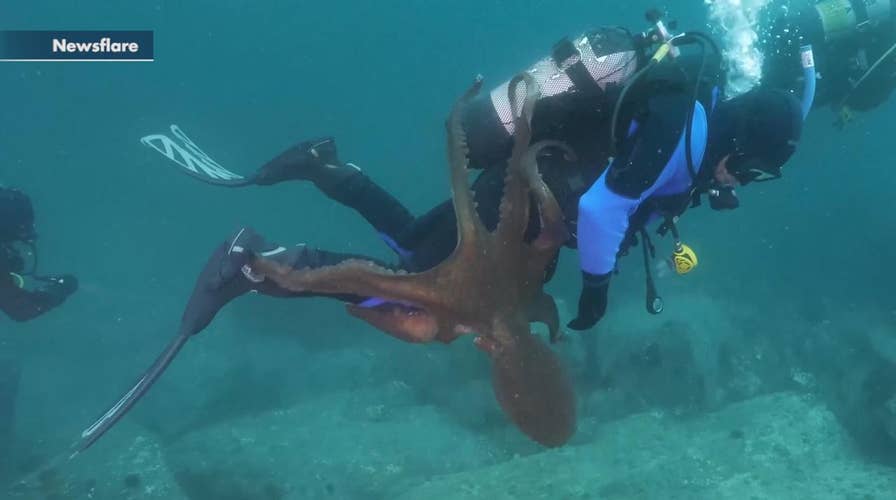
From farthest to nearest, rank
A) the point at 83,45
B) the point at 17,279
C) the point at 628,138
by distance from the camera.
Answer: the point at 83,45 → the point at 17,279 → the point at 628,138

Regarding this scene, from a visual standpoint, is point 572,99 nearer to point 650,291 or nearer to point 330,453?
point 650,291

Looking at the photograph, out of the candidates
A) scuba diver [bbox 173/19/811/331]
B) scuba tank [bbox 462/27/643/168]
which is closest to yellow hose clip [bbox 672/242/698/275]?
scuba diver [bbox 173/19/811/331]

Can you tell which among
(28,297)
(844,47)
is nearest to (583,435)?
(844,47)

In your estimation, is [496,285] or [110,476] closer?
[496,285]

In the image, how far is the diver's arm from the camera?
811 centimetres

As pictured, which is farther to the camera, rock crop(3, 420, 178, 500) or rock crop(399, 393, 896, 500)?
rock crop(3, 420, 178, 500)

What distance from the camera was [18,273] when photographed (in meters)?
8.37

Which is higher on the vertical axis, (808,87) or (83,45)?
(83,45)

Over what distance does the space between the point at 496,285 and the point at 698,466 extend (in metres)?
7.31

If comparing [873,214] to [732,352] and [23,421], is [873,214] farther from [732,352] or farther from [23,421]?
[23,421]

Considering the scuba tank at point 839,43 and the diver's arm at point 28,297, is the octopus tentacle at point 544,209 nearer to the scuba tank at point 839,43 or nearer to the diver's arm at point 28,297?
the scuba tank at point 839,43

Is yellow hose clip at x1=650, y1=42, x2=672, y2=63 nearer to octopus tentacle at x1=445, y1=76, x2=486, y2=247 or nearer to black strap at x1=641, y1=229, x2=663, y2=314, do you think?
black strap at x1=641, y1=229, x2=663, y2=314

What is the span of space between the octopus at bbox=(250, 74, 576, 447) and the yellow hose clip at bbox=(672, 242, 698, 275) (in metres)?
1.45

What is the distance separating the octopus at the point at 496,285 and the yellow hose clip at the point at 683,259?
1448 millimetres
